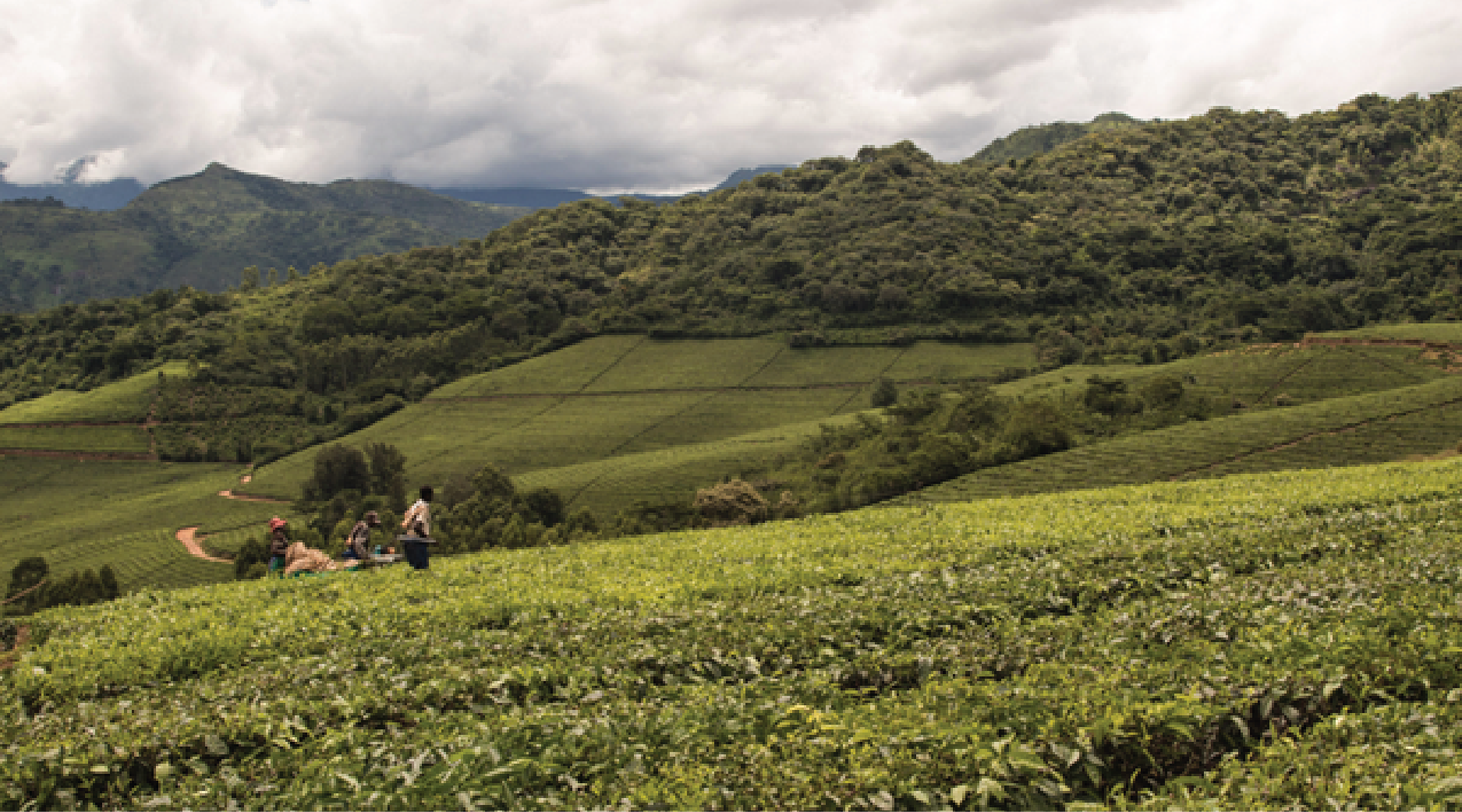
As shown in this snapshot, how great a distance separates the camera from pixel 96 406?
149 meters

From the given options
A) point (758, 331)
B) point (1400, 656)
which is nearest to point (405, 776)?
point (1400, 656)

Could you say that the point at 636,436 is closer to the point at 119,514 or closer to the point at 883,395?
the point at 883,395

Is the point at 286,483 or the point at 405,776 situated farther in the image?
the point at 286,483

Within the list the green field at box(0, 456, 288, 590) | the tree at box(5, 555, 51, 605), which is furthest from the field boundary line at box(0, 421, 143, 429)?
the tree at box(5, 555, 51, 605)

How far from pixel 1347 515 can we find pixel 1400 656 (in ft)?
38.7

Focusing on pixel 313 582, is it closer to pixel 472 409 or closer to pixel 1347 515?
pixel 1347 515

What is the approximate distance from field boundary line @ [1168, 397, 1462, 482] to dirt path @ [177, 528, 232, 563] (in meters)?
85.3

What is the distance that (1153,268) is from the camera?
6885 inches

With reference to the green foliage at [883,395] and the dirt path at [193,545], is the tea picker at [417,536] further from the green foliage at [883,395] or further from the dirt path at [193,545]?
the green foliage at [883,395]

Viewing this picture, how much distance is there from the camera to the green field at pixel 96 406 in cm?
14550

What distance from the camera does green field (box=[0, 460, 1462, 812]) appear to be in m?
6.47

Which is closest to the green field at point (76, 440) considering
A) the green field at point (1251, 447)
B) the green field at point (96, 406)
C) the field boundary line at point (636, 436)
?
the green field at point (96, 406)

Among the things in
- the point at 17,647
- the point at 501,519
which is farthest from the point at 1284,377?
the point at 17,647

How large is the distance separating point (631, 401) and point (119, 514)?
68.7 metres
